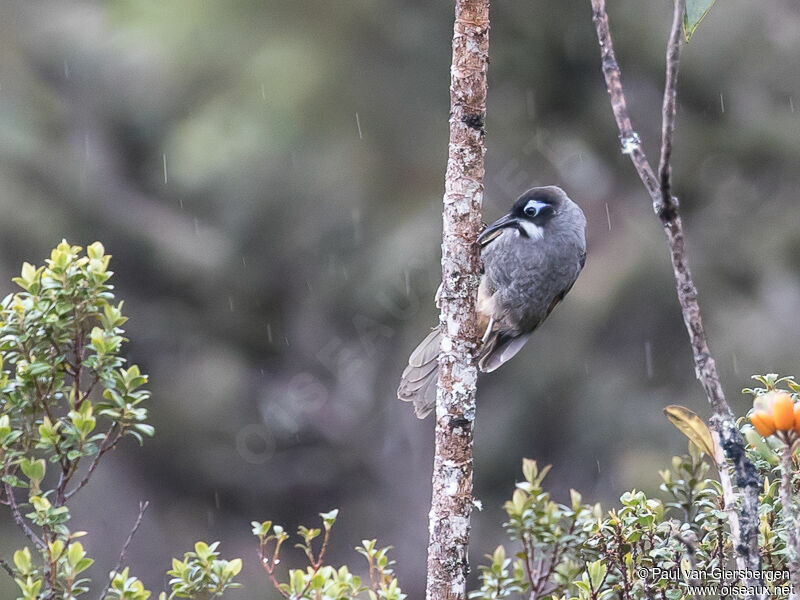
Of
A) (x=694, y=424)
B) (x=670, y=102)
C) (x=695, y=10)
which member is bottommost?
(x=694, y=424)

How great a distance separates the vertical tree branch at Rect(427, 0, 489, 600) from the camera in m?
1.89

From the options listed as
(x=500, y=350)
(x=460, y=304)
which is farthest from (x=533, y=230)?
(x=460, y=304)

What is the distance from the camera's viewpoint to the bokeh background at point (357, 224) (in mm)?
5785

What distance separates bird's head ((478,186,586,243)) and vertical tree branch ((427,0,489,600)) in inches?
51.8

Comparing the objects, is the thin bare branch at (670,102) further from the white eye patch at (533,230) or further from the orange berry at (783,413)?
the white eye patch at (533,230)

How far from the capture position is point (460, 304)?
2014 mm

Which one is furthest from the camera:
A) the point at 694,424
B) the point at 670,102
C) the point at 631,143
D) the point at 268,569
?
the point at 268,569

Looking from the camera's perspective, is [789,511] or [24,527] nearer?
[789,511]

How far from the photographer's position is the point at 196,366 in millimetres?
6121

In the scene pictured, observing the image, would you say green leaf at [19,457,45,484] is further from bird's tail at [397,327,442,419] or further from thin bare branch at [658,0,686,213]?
bird's tail at [397,327,442,419]

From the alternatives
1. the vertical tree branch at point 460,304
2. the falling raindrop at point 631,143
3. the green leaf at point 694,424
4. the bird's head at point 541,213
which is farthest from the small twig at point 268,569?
the bird's head at point 541,213

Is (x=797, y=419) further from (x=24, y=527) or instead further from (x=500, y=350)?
(x=500, y=350)

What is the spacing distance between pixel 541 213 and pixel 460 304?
4.65 ft

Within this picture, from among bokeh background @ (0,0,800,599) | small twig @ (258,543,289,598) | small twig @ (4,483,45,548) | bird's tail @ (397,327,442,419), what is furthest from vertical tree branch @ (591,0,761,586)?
bokeh background @ (0,0,800,599)
